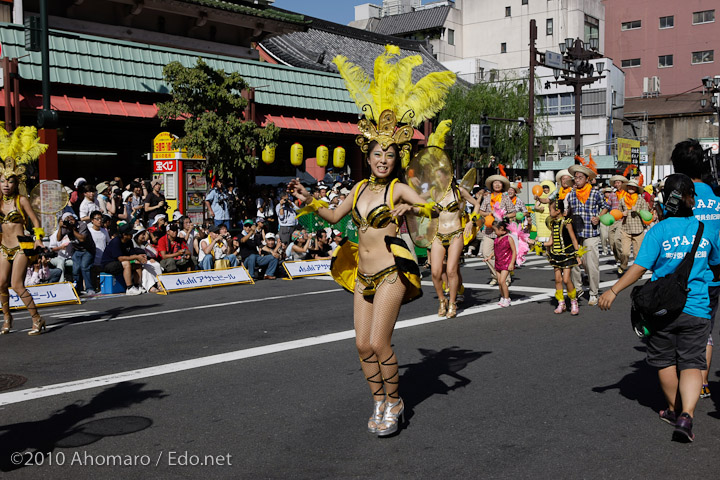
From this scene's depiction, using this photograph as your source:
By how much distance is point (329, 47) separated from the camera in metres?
36.6

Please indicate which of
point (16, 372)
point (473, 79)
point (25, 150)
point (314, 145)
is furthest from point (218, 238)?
point (473, 79)

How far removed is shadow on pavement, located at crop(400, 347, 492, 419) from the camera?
19.7 feet

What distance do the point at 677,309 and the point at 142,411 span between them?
3970mm

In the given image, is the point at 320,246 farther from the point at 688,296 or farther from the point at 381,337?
the point at 688,296

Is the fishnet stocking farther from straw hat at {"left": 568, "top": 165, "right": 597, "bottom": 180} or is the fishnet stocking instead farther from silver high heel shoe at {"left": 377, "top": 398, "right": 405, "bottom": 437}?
straw hat at {"left": 568, "top": 165, "right": 597, "bottom": 180}

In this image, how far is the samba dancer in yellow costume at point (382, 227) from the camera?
5148 mm

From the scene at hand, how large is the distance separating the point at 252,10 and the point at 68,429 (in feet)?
72.8

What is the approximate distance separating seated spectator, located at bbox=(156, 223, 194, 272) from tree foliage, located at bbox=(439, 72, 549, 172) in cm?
2877

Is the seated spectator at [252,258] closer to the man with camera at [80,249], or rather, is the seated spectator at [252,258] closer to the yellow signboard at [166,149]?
the man with camera at [80,249]

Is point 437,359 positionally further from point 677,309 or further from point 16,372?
point 16,372

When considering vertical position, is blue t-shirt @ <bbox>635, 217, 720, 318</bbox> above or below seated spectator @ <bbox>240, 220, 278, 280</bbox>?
above

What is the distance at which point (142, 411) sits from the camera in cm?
558

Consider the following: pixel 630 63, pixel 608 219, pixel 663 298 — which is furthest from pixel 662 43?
pixel 663 298

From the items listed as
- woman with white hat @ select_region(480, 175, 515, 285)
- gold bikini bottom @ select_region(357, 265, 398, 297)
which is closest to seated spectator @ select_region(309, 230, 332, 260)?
woman with white hat @ select_region(480, 175, 515, 285)
